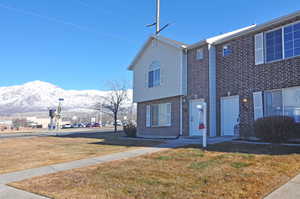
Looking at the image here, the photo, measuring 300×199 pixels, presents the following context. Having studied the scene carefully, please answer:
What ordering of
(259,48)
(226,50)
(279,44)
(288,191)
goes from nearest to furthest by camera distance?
1. (288,191)
2. (279,44)
3. (259,48)
4. (226,50)

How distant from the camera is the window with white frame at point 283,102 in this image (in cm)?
1152

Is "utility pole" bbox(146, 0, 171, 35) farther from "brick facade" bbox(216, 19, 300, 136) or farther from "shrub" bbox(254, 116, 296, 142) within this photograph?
"shrub" bbox(254, 116, 296, 142)

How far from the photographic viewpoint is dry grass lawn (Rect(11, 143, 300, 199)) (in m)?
4.98

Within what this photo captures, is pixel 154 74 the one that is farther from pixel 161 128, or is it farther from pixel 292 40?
pixel 292 40

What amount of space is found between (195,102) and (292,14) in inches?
275

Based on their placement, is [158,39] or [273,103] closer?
[273,103]

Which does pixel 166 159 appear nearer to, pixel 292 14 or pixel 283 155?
pixel 283 155

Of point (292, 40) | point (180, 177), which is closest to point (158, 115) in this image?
point (292, 40)

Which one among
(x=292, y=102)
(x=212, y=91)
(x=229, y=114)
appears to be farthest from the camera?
(x=212, y=91)

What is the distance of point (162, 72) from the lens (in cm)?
1820

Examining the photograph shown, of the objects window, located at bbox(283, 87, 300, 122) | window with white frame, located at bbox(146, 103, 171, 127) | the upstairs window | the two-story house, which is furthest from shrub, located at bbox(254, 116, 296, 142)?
window with white frame, located at bbox(146, 103, 171, 127)

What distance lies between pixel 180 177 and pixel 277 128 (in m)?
6.21

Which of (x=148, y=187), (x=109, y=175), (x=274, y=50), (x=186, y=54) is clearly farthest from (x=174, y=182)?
(x=186, y=54)

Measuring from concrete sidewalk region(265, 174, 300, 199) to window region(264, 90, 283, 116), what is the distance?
757 centimetres
